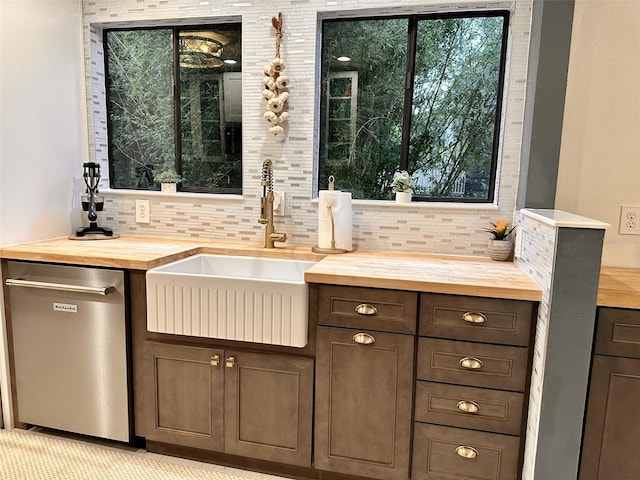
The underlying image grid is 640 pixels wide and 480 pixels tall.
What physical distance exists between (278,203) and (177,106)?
0.86 meters

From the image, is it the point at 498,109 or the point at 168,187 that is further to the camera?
the point at 168,187

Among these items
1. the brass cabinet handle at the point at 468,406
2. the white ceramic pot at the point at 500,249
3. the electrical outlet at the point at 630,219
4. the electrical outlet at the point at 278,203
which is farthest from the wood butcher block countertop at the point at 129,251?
the electrical outlet at the point at 630,219

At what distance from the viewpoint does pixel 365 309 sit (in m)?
1.87

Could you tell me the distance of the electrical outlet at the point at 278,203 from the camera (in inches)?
99.8

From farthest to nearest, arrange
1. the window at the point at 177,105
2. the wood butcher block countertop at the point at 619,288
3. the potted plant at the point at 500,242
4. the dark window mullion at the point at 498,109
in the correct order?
the window at the point at 177,105
the dark window mullion at the point at 498,109
the potted plant at the point at 500,242
the wood butcher block countertop at the point at 619,288

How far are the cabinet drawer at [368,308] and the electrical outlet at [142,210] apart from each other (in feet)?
4.41

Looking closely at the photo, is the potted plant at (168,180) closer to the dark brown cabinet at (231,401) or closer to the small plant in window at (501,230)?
the dark brown cabinet at (231,401)

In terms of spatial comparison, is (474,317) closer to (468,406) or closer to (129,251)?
(468,406)

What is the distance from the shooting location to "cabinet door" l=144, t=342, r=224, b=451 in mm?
2064

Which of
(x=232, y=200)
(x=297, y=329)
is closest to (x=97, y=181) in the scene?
(x=232, y=200)

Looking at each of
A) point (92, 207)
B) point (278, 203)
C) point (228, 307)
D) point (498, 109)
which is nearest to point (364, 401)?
point (228, 307)

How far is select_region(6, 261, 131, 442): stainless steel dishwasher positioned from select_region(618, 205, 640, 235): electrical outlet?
7.42 ft

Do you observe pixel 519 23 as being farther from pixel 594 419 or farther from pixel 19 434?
pixel 19 434

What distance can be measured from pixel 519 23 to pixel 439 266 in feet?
3.83
